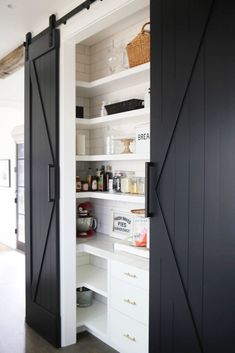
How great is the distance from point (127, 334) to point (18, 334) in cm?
119

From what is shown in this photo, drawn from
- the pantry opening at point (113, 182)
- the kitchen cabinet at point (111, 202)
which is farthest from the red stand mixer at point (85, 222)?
the kitchen cabinet at point (111, 202)

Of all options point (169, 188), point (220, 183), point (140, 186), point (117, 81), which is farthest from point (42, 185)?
point (220, 183)

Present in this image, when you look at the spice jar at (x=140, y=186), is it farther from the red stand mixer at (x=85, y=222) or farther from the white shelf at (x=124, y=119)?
the red stand mixer at (x=85, y=222)

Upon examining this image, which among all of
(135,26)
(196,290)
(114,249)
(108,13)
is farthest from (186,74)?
(114,249)

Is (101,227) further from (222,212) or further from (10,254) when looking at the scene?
(10,254)

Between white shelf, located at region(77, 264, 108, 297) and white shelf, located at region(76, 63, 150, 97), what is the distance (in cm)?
180

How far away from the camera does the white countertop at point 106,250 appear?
272 centimetres

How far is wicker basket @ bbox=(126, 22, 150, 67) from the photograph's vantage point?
2.68 meters

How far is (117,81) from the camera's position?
9.91 feet

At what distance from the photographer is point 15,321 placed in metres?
3.61

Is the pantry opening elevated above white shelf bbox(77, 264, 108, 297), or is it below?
above

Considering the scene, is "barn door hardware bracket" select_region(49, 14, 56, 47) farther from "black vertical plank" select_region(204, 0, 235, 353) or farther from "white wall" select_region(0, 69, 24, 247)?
"white wall" select_region(0, 69, 24, 247)

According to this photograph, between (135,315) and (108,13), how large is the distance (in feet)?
7.29

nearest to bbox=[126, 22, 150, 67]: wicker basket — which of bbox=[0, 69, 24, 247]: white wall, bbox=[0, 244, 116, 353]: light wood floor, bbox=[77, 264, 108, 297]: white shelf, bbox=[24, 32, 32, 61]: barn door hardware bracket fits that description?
bbox=[24, 32, 32, 61]: barn door hardware bracket
